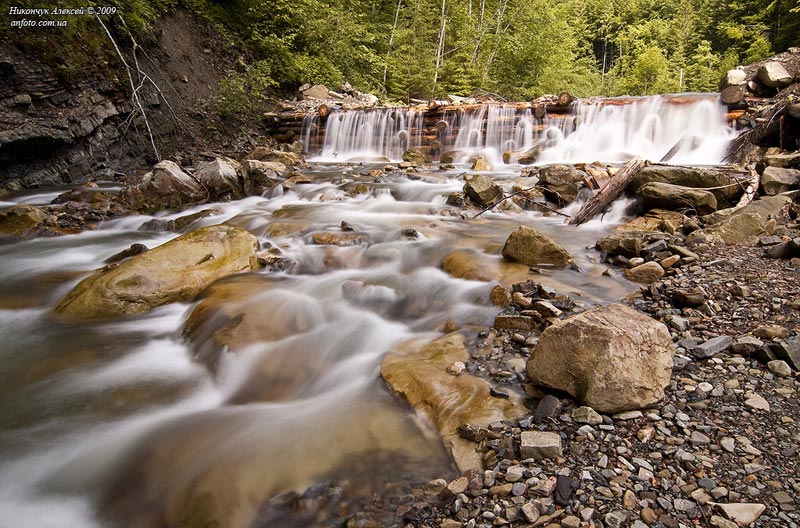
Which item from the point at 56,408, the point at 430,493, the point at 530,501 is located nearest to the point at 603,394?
the point at 530,501

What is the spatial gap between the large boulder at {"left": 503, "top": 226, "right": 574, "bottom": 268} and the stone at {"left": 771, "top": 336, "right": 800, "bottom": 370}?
7.38 feet

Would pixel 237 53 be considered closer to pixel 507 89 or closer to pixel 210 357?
pixel 507 89

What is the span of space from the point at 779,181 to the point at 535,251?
13.2 feet

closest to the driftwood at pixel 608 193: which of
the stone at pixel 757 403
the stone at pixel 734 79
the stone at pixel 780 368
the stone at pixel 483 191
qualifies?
the stone at pixel 483 191

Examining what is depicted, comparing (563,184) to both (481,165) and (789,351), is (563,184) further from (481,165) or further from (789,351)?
(789,351)

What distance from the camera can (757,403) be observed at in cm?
222

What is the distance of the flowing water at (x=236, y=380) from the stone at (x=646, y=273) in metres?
0.13

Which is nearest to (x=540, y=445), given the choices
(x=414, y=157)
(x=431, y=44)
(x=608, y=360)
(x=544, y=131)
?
(x=608, y=360)

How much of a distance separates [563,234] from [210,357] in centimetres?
491

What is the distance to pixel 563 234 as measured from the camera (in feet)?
20.7

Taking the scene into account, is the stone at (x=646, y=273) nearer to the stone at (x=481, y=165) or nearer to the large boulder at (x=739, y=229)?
the large boulder at (x=739, y=229)

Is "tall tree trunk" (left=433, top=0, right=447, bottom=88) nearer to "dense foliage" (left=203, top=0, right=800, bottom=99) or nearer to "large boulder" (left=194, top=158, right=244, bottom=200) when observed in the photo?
"dense foliage" (left=203, top=0, right=800, bottom=99)

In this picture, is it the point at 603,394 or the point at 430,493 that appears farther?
the point at 603,394

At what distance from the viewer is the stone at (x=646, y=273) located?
13.8ft
